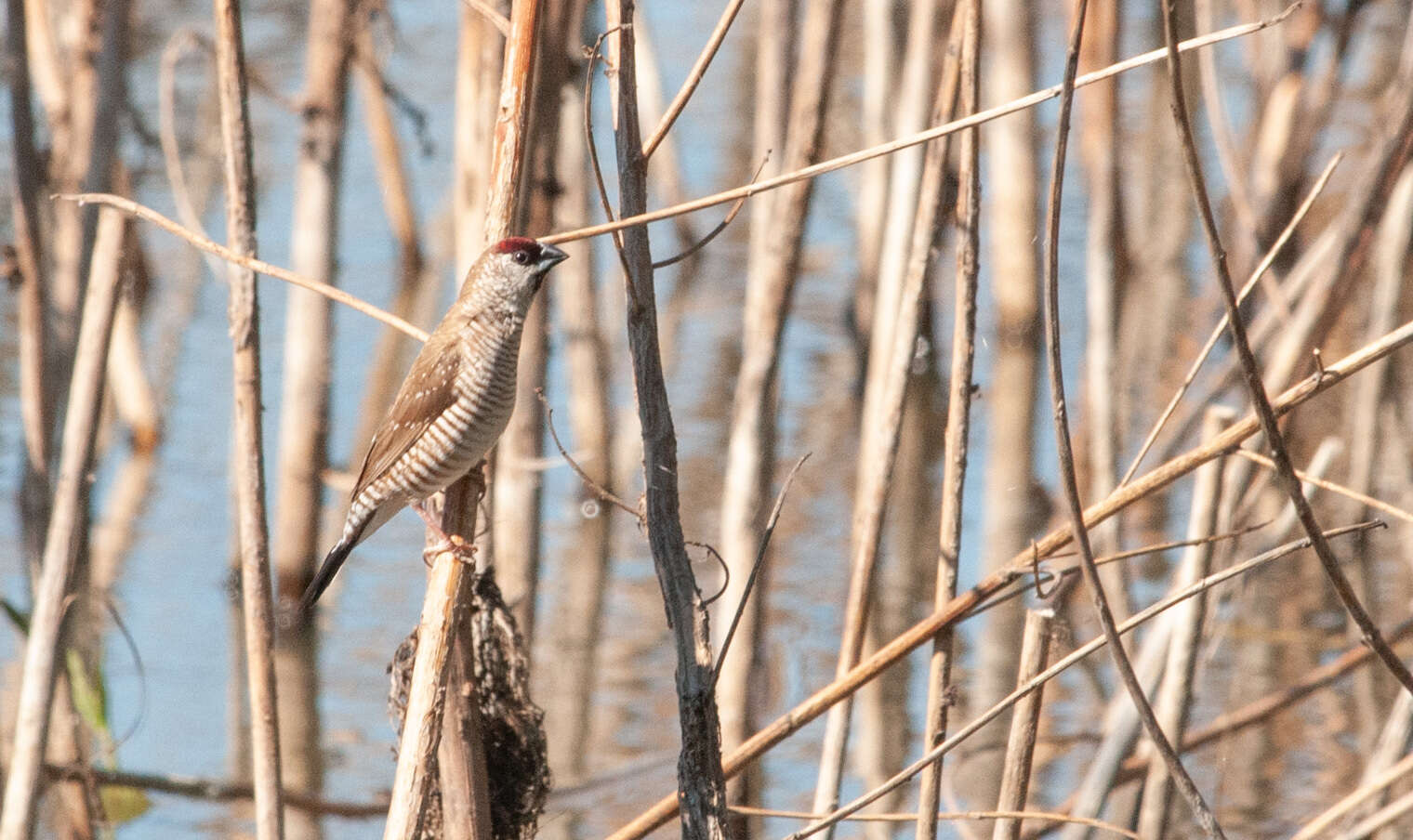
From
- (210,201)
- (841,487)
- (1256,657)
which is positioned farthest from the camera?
(210,201)

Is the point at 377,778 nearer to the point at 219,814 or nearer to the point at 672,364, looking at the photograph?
the point at 219,814

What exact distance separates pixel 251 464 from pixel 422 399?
0.43m

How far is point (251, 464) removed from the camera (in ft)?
9.18

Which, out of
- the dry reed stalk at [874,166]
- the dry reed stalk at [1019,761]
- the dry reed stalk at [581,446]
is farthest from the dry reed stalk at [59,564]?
the dry reed stalk at [874,166]

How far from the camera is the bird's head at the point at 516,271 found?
9.02ft

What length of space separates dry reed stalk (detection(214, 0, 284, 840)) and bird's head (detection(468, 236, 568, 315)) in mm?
409

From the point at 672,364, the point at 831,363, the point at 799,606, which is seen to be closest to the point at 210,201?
the point at 672,364

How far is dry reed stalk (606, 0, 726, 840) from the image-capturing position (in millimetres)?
2104

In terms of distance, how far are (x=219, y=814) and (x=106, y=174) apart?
2.14 metres

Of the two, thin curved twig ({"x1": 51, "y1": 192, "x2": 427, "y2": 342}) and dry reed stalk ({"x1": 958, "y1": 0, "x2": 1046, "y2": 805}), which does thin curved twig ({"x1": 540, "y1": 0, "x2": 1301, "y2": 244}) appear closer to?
thin curved twig ({"x1": 51, "y1": 192, "x2": 427, "y2": 342})

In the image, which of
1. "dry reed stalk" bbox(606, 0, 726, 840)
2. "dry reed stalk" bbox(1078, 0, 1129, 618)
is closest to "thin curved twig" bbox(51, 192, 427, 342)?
"dry reed stalk" bbox(606, 0, 726, 840)

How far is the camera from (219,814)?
4.79 m

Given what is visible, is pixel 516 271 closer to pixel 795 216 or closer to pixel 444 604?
pixel 444 604

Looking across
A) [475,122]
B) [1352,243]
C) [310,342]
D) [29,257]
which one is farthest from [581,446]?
[1352,243]
